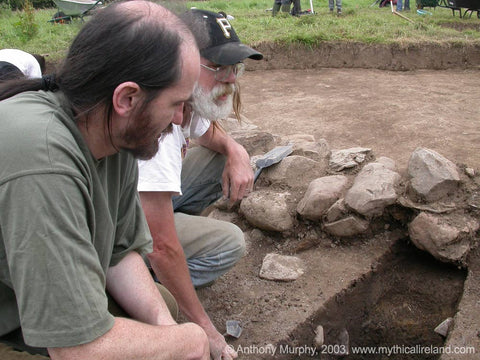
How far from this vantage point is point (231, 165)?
9.27 feet

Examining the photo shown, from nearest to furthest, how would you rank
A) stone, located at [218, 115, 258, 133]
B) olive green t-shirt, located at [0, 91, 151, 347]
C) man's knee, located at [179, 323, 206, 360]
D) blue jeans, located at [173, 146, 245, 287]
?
olive green t-shirt, located at [0, 91, 151, 347]
man's knee, located at [179, 323, 206, 360]
blue jeans, located at [173, 146, 245, 287]
stone, located at [218, 115, 258, 133]

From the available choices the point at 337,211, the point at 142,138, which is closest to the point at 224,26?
the point at 142,138

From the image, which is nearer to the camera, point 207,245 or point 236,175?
point 207,245

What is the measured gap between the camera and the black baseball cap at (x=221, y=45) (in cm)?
238

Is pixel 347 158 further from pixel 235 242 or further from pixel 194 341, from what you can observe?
pixel 194 341

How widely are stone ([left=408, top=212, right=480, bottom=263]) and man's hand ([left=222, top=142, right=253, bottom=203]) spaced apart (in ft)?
Answer: 3.51

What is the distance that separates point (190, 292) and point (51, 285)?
106 centimetres

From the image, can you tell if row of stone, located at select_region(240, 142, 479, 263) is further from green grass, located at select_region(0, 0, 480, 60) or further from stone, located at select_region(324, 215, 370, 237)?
green grass, located at select_region(0, 0, 480, 60)

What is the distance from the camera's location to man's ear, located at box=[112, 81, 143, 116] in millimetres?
1379

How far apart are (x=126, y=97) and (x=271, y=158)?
2.22 metres

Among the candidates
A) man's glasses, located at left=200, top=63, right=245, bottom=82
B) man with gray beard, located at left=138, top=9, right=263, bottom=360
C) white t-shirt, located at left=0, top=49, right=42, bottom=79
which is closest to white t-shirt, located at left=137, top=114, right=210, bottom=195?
man with gray beard, located at left=138, top=9, right=263, bottom=360

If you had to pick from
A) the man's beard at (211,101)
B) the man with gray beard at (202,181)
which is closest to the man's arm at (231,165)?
the man with gray beard at (202,181)

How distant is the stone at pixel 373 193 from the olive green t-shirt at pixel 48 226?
2.07m

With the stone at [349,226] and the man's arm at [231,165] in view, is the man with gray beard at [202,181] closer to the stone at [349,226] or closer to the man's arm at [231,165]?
the man's arm at [231,165]
